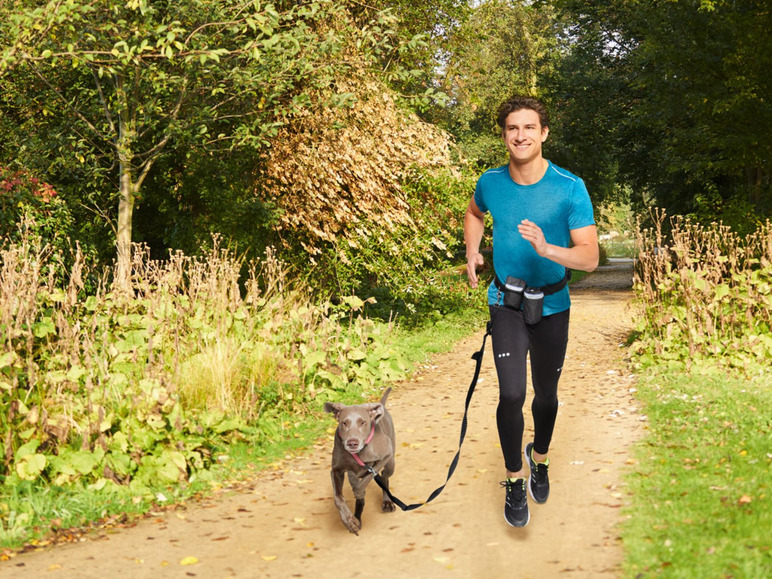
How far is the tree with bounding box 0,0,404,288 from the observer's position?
337 inches

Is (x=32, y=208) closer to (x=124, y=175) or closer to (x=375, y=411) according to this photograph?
(x=124, y=175)

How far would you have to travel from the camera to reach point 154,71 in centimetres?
968

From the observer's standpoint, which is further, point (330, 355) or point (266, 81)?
point (266, 81)

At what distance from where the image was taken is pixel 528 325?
4.83 metres

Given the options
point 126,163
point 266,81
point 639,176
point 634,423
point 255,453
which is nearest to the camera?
point 255,453

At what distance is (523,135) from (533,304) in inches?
38.5

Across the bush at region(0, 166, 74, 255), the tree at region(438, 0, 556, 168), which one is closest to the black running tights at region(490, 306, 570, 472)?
the bush at region(0, 166, 74, 255)

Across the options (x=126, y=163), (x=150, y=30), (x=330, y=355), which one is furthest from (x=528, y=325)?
(x=126, y=163)

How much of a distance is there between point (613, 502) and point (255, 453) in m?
3.02

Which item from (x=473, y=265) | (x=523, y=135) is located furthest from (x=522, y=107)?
(x=473, y=265)

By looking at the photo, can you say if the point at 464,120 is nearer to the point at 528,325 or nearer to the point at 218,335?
the point at 218,335

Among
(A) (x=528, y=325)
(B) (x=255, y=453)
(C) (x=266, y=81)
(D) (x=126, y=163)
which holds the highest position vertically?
(C) (x=266, y=81)

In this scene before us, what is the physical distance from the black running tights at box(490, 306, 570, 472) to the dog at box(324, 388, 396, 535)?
2.38 feet

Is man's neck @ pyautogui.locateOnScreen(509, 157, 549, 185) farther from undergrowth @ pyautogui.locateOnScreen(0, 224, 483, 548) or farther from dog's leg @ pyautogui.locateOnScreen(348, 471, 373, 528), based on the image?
undergrowth @ pyautogui.locateOnScreen(0, 224, 483, 548)
